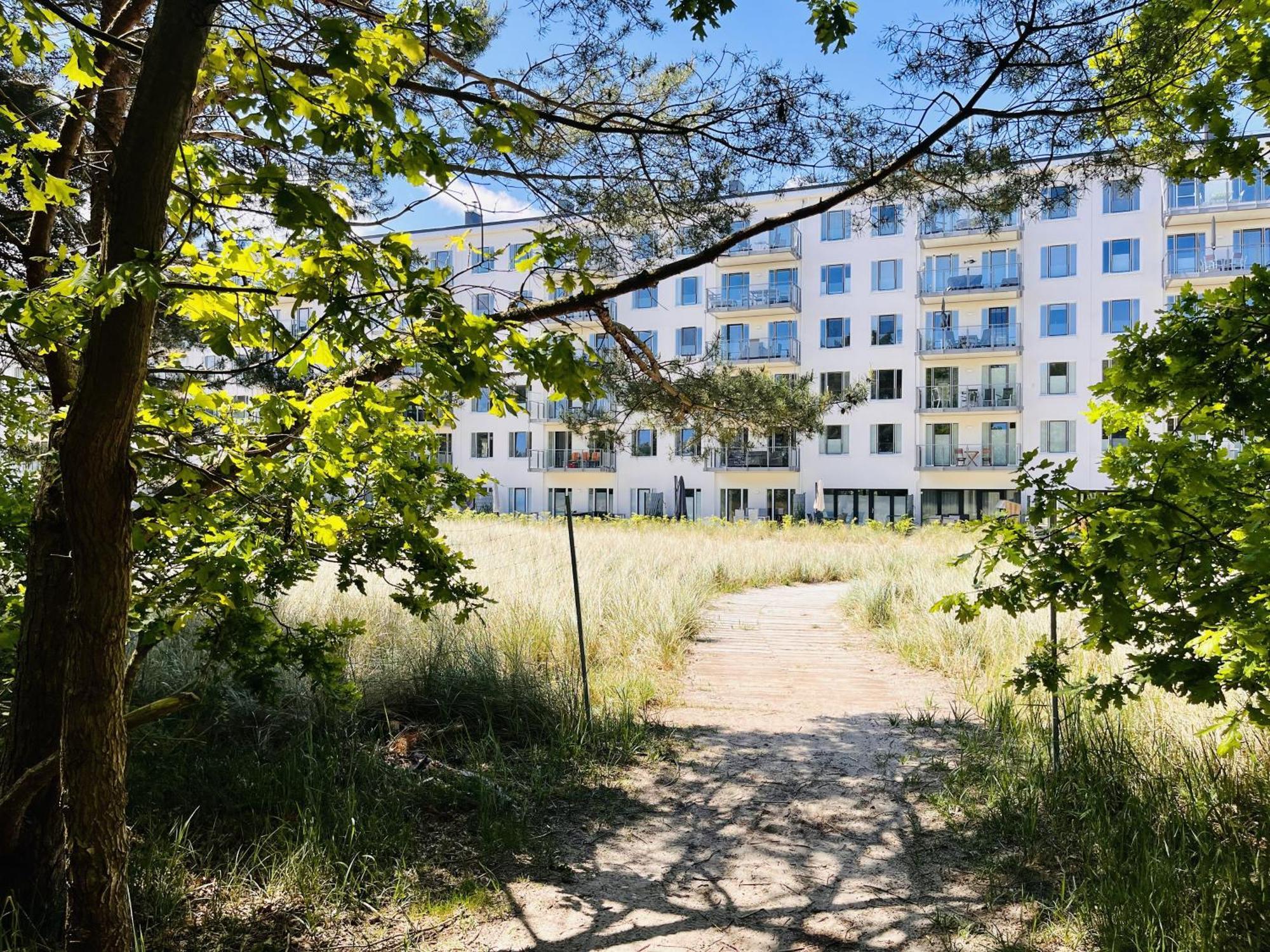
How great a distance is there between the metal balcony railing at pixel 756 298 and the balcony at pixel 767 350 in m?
1.39

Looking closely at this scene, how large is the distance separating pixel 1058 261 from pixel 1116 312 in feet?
9.81

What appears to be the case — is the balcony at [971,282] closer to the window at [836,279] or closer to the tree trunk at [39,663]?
the window at [836,279]

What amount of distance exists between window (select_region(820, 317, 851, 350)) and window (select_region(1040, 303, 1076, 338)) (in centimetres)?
752

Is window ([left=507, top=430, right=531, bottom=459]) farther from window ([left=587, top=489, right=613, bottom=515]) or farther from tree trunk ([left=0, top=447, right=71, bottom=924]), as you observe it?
tree trunk ([left=0, top=447, right=71, bottom=924])

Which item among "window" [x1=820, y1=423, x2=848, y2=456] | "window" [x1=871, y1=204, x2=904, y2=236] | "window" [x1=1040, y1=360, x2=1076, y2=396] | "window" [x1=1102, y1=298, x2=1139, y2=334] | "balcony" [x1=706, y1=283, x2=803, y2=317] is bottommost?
"window" [x1=820, y1=423, x2=848, y2=456]

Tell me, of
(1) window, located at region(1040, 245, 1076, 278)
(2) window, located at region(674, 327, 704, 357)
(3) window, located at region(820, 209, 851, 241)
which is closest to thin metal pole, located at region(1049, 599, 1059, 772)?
(1) window, located at region(1040, 245, 1076, 278)

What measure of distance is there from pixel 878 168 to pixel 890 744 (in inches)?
148

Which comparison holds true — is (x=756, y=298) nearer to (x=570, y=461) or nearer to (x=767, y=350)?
(x=767, y=350)

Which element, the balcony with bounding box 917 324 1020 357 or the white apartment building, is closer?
the white apartment building

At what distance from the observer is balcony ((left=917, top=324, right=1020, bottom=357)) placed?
115 ft

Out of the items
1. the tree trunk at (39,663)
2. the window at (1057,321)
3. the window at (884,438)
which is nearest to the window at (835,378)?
the window at (884,438)

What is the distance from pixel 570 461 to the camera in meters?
41.3

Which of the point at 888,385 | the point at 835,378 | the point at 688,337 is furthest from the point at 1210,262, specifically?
the point at 688,337

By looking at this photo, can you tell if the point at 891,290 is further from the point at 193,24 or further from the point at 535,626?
the point at 193,24
